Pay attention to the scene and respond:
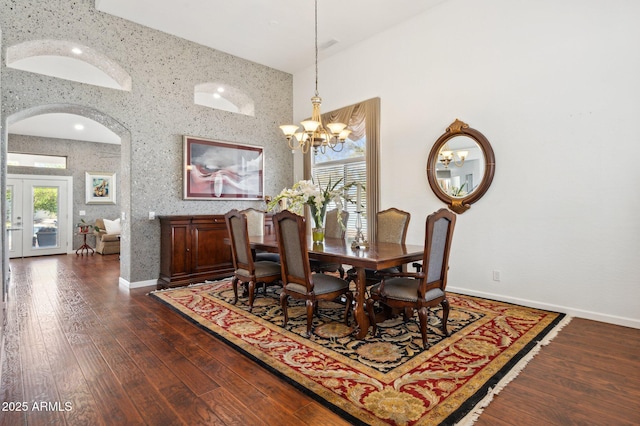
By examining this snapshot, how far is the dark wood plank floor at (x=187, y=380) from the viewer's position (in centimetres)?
178

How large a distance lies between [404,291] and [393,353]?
48cm

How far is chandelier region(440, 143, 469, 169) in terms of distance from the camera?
4262 millimetres

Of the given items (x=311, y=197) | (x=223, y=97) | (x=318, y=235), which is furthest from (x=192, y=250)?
(x=223, y=97)

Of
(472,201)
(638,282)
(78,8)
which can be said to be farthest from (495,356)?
(78,8)

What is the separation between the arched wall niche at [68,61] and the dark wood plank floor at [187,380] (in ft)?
11.0

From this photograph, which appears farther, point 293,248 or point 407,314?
point 407,314

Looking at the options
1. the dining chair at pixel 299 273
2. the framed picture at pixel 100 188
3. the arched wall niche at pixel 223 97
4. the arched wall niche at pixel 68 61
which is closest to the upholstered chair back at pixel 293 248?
the dining chair at pixel 299 273

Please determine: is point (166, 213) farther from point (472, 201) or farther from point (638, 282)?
point (638, 282)

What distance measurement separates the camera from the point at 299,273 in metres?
2.94

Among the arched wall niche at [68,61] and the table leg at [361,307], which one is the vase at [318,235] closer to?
the table leg at [361,307]

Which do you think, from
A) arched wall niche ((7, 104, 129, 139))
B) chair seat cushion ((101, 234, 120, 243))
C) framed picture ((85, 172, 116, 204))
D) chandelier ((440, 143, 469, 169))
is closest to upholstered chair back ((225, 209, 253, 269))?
arched wall niche ((7, 104, 129, 139))

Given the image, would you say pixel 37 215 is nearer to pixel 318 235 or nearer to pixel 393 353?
pixel 318 235

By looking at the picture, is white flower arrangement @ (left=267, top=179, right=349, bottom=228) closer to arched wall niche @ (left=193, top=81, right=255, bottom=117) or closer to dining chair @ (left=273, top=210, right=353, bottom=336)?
dining chair @ (left=273, top=210, right=353, bottom=336)

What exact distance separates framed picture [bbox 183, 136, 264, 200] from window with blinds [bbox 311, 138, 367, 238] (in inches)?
44.3
